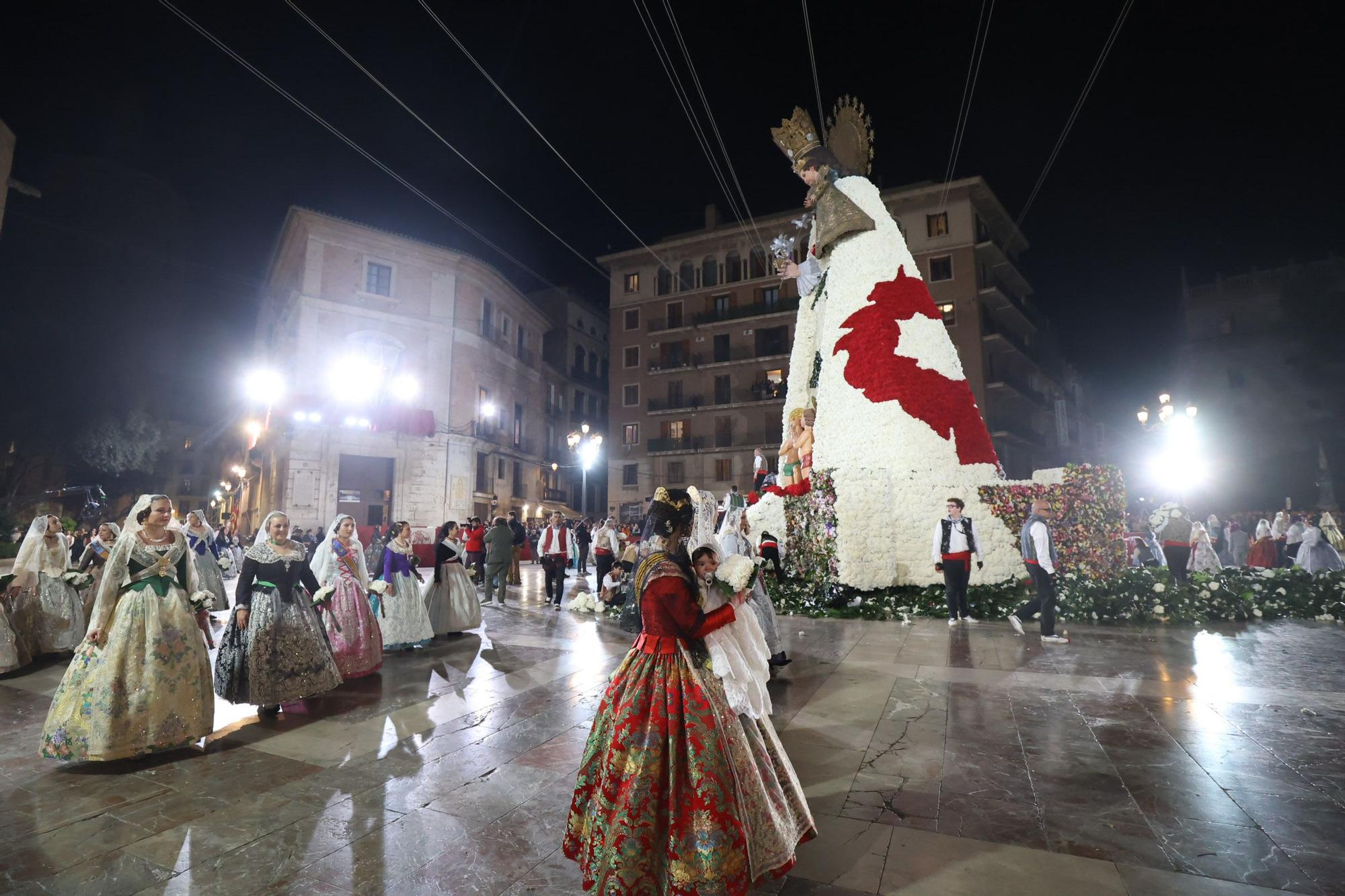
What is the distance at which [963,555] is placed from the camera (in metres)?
8.35

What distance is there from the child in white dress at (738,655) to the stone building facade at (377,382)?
24202 mm

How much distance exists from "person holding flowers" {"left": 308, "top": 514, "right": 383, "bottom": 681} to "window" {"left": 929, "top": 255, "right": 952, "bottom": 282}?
29222mm

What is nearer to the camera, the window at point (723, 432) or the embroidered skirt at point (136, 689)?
the embroidered skirt at point (136, 689)

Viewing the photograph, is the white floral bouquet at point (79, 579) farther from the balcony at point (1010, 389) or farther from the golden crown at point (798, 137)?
the balcony at point (1010, 389)

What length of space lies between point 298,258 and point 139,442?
48.3 ft

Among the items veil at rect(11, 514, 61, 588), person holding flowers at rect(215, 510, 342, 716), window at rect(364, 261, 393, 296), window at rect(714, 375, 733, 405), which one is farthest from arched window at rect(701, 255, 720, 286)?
person holding flowers at rect(215, 510, 342, 716)

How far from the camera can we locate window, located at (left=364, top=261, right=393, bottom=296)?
2638cm

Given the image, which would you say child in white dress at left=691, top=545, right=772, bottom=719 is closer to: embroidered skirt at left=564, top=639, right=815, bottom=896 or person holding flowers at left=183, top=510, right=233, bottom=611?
embroidered skirt at left=564, top=639, right=815, bottom=896

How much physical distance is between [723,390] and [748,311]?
4294mm

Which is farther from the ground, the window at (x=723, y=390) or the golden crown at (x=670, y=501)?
the window at (x=723, y=390)

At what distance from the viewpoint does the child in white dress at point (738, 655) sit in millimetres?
2568

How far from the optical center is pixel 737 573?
2.71m

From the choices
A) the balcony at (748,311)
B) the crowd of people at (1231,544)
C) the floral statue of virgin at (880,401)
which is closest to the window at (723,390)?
the balcony at (748,311)

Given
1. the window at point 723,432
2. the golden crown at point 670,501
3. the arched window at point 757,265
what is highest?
the arched window at point 757,265
